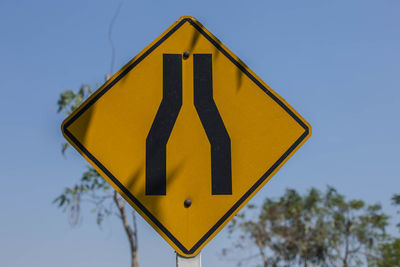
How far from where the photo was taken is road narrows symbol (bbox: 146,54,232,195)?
2.41 meters

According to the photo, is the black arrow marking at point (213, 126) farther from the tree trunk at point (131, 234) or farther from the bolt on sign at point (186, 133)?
the tree trunk at point (131, 234)

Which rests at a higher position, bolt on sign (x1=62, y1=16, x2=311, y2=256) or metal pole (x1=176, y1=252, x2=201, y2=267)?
bolt on sign (x1=62, y1=16, x2=311, y2=256)

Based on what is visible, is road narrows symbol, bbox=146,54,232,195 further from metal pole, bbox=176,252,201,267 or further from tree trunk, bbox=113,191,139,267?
tree trunk, bbox=113,191,139,267

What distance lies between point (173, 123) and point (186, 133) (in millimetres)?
85

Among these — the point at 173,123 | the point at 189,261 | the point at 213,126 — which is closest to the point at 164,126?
the point at 173,123

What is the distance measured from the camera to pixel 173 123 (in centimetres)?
252

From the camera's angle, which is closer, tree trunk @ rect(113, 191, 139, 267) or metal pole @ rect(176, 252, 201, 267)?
metal pole @ rect(176, 252, 201, 267)

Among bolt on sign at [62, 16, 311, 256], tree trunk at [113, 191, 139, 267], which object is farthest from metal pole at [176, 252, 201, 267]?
tree trunk at [113, 191, 139, 267]

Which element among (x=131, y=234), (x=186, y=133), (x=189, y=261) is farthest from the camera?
(x=131, y=234)

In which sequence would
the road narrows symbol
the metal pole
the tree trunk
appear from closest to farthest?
Result: the metal pole, the road narrows symbol, the tree trunk

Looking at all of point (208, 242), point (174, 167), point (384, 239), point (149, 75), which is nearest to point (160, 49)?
point (149, 75)

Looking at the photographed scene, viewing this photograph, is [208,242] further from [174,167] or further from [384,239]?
[384,239]

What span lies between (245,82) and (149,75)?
507 millimetres

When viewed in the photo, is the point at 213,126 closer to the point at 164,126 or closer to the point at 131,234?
the point at 164,126
